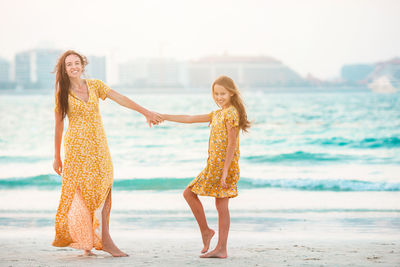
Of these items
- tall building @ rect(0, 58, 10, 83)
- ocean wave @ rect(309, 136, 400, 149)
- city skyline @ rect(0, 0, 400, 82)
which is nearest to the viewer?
ocean wave @ rect(309, 136, 400, 149)

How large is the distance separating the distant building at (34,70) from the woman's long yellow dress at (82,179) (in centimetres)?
6726

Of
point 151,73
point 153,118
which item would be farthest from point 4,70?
point 153,118

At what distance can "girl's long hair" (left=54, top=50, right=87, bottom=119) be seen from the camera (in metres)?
3.31

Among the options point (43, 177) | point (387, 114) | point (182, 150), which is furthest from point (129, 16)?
point (43, 177)

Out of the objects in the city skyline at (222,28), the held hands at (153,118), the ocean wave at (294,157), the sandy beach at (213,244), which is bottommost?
the ocean wave at (294,157)

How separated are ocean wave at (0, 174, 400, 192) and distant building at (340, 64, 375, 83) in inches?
2262

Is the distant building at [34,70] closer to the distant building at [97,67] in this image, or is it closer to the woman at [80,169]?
the distant building at [97,67]

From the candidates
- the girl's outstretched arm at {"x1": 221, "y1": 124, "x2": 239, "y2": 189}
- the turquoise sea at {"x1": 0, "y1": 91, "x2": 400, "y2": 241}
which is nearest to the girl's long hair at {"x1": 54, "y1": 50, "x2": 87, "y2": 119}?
the girl's outstretched arm at {"x1": 221, "y1": 124, "x2": 239, "y2": 189}

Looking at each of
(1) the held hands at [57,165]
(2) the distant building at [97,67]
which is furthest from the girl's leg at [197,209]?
(2) the distant building at [97,67]

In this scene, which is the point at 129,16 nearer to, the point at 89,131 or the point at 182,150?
the point at 182,150

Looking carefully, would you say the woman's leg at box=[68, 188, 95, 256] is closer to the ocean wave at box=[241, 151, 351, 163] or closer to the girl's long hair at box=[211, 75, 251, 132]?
the girl's long hair at box=[211, 75, 251, 132]

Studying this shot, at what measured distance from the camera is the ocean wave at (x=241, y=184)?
8406 mm

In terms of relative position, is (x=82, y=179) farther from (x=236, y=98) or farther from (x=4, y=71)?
(x=4, y=71)

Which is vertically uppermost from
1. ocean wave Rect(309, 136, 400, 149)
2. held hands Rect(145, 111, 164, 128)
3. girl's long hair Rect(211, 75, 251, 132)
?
girl's long hair Rect(211, 75, 251, 132)
